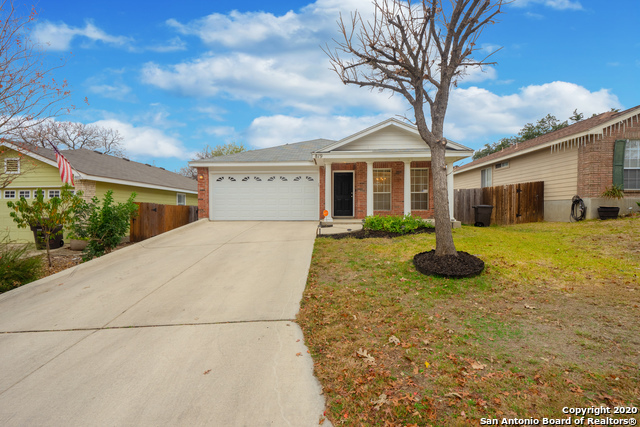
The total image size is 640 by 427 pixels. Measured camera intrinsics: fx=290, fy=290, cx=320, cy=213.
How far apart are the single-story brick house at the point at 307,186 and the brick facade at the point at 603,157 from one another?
5.06m

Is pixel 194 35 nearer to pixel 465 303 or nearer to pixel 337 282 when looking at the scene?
pixel 337 282

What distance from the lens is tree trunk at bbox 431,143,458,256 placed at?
6.02 meters

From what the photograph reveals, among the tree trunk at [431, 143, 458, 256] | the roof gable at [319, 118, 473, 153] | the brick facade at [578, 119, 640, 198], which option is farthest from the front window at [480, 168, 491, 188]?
the tree trunk at [431, 143, 458, 256]

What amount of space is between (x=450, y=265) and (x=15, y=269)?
8758 millimetres

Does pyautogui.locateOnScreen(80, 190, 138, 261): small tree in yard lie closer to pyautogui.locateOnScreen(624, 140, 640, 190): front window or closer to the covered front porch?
the covered front porch

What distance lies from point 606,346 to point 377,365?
2.47m

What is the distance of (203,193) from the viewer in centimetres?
1357

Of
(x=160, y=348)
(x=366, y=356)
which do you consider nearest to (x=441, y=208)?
(x=366, y=356)

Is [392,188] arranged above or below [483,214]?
above

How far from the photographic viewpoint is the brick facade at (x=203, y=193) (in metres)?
13.5

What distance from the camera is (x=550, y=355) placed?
2979 millimetres

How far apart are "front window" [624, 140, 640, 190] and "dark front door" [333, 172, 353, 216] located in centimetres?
1072

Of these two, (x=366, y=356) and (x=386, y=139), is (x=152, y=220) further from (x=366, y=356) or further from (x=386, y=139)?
(x=366, y=356)

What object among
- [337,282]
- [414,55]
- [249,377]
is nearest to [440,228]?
[337,282]
